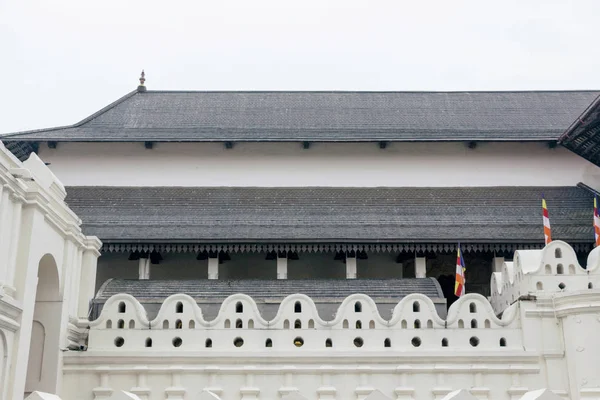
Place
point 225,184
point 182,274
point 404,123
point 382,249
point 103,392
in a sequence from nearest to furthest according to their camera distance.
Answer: point 103,392
point 382,249
point 182,274
point 225,184
point 404,123

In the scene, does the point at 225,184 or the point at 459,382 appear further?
the point at 225,184

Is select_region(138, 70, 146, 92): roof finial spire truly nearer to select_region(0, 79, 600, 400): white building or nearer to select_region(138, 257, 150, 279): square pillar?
select_region(0, 79, 600, 400): white building

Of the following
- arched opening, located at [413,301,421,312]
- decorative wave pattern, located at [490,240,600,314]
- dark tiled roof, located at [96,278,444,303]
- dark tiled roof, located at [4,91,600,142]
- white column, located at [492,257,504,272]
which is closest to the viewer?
decorative wave pattern, located at [490,240,600,314]

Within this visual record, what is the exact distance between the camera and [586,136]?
22.8 metres

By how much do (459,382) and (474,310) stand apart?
1.49m

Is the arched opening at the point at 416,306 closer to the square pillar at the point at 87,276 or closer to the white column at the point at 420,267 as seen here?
the white column at the point at 420,267

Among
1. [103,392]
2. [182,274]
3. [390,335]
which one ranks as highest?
[182,274]

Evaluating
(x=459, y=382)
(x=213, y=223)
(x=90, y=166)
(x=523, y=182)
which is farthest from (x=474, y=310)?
(x=90, y=166)

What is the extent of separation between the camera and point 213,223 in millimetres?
21656

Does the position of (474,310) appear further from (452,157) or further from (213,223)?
(452,157)

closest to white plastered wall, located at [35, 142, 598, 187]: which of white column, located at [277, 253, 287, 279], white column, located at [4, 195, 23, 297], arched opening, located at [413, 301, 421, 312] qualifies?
white column, located at [277, 253, 287, 279]

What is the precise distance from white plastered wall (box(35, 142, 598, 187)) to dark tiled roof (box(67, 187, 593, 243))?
1.56 ft

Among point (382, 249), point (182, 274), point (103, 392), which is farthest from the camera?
point (182, 274)

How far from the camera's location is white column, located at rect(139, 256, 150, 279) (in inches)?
821
